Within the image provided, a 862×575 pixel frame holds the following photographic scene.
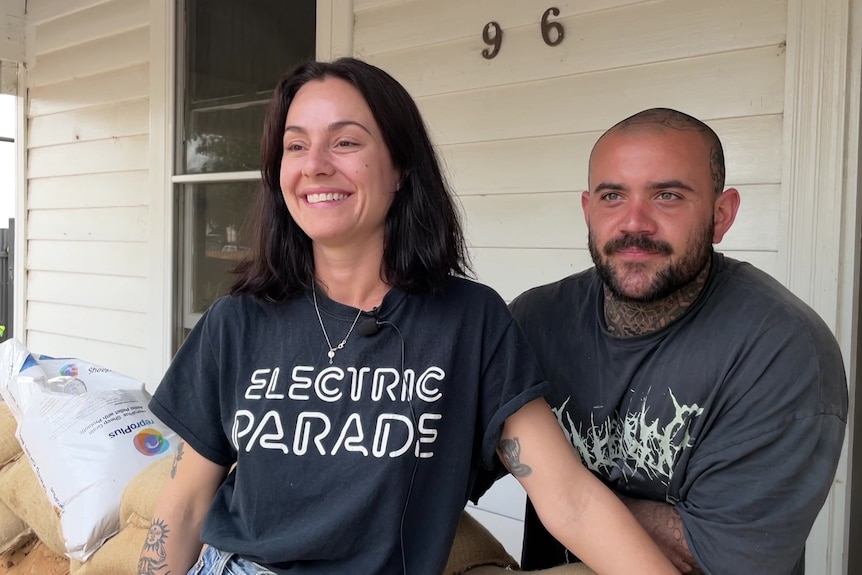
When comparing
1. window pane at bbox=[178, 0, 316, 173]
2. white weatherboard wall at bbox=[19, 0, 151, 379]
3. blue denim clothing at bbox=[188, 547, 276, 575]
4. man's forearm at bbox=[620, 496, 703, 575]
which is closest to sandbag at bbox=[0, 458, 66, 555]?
blue denim clothing at bbox=[188, 547, 276, 575]

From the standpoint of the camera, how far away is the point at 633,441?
138cm

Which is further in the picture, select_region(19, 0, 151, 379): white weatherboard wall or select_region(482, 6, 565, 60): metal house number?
select_region(19, 0, 151, 379): white weatherboard wall

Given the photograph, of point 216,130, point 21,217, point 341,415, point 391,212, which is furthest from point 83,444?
point 21,217

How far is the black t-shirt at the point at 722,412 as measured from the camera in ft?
3.97

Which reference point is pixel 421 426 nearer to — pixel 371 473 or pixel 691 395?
pixel 371 473

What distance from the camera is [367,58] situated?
284 centimetres

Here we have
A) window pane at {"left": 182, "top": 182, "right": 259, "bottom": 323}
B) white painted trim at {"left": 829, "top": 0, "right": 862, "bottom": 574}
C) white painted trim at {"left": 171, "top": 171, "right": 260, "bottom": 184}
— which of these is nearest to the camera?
white painted trim at {"left": 829, "top": 0, "right": 862, "bottom": 574}

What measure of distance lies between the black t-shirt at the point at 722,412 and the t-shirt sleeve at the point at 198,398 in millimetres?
662

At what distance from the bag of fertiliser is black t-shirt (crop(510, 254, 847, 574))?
126 cm

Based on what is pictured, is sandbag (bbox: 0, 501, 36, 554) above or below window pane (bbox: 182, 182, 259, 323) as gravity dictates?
below

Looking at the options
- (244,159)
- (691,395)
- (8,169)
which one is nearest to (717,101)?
(691,395)

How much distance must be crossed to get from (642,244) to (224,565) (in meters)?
0.97

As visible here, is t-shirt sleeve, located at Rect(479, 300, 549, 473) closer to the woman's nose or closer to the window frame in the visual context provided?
the woman's nose

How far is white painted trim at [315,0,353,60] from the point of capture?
9.44 feet
